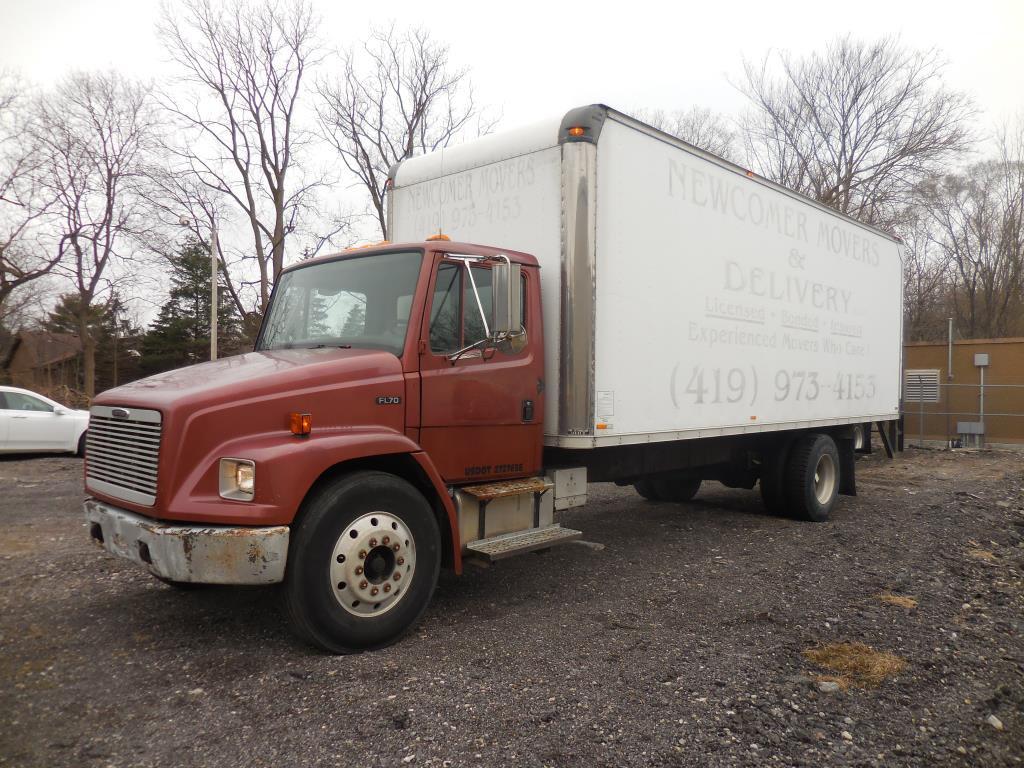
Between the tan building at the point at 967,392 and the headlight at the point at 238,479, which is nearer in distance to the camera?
the headlight at the point at 238,479

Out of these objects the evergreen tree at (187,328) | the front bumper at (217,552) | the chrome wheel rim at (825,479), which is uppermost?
the evergreen tree at (187,328)

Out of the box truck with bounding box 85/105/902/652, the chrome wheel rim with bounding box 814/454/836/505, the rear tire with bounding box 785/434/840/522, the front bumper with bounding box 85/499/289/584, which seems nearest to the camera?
the front bumper with bounding box 85/499/289/584

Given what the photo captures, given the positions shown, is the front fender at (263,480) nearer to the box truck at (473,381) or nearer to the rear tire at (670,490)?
the box truck at (473,381)

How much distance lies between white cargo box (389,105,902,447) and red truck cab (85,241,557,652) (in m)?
0.37

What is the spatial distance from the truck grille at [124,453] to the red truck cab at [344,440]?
14 mm

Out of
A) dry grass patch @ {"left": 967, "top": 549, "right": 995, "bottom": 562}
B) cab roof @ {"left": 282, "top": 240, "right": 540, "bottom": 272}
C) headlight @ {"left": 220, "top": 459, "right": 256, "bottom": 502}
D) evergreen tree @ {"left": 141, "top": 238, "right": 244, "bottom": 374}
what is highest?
evergreen tree @ {"left": 141, "top": 238, "right": 244, "bottom": 374}

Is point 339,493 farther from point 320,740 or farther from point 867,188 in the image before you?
point 867,188

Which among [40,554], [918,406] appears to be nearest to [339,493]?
[40,554]

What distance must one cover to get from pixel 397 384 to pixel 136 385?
1.62 meters

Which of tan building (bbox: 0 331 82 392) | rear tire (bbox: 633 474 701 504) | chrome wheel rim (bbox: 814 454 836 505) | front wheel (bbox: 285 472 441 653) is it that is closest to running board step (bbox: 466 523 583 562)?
front wheel (bbox: 285 472 441 653)

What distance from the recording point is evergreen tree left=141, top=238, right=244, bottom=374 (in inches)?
1329

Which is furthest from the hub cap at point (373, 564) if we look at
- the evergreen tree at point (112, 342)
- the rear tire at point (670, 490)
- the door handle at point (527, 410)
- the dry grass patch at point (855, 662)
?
the evergreen tree at point (112, 342)

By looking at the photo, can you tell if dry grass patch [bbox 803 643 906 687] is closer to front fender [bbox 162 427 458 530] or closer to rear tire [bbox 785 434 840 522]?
front fender [bbox 162 427 458 530]

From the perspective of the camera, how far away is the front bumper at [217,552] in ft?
12.2
